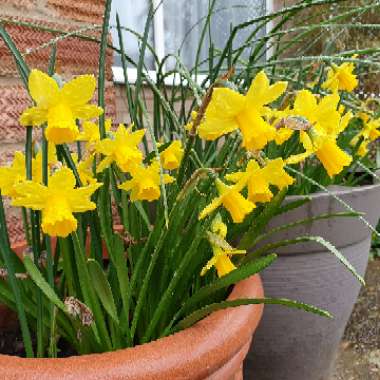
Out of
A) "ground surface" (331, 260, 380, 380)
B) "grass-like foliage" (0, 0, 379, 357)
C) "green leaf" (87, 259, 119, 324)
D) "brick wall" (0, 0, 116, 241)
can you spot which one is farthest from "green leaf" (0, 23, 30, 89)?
"ground surface" (331, 260, 380, 380)

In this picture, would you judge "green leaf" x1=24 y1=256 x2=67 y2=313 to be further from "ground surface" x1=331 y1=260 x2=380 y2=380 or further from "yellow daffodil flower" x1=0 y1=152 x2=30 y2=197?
"ground surface" x1=331 y1=260 x2=380 y2=380

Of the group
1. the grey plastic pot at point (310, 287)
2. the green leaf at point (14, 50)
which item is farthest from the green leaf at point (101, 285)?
the grey plastic pot at point (310, 287)

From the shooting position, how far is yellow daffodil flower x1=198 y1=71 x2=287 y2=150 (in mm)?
456

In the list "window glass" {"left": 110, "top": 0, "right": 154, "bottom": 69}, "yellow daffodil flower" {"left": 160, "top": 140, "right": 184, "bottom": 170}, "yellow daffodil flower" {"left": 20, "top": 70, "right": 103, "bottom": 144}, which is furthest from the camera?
"window glass" {"left": 110, "top": 0, "right": 154, "bottom": 69}

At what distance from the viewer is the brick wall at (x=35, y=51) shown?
1.11 m

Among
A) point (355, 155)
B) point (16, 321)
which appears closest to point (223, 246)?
point (16, 321)

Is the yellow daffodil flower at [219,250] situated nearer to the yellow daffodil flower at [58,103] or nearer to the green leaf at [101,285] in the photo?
the green leaf at [101,285]

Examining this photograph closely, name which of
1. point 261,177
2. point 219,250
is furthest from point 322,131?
point 219,250

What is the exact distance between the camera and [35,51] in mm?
1054

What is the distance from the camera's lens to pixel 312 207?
0.94 meters

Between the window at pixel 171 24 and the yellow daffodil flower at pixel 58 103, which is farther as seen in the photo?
the window at pixel 171 24

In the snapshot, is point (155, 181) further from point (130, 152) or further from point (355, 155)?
point (355, 155)

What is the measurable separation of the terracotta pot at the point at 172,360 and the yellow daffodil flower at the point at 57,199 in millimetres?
139

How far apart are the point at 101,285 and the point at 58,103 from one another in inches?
8.7
